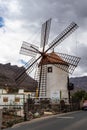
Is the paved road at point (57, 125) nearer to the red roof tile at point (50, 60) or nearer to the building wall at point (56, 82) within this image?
the building wall at point (56, 82)

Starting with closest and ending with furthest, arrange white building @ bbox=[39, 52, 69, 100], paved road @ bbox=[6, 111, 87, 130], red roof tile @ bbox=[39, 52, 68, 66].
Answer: paved road @ bbox=[6, 111, 87, 130]
white building @ bbox=[39, 52, 69, 100]
red roof tile @ bbox=[39, 52, 68, 66]

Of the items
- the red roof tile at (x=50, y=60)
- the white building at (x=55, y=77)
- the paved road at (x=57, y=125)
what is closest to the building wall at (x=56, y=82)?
the white building at (x=55, y=77)

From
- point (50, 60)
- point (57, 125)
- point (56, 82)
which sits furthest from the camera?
Result: point (50, 60)

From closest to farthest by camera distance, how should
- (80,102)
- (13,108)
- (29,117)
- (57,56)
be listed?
(29,117) < (13,108) < (80,102) < (57,56)

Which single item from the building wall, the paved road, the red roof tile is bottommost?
the paved road

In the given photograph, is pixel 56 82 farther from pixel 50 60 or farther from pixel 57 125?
pixel 57 125

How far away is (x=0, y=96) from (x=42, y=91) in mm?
16988

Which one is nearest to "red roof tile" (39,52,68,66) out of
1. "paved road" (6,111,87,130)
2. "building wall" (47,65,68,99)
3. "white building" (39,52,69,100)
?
"white building" (39,52,69,100)

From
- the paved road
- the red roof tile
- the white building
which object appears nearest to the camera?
the paved road

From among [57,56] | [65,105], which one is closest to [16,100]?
[65,105]

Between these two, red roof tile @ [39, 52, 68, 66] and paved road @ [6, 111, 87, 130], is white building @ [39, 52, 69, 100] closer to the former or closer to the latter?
red roof tile @ [39, 52, 68, 66]

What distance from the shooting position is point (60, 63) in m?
65.2

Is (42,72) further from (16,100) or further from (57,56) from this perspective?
(16,100)

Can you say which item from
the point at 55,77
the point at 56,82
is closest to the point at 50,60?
the point at 55,77
